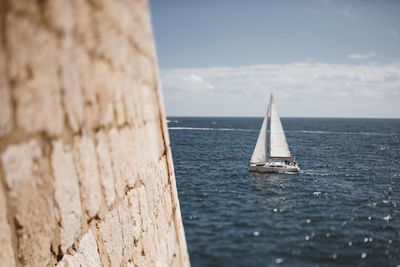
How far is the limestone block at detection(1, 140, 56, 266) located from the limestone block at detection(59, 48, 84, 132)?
230 mm

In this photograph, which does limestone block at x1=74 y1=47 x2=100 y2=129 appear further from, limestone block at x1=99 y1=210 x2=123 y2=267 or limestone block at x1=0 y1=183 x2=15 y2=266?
limestone block at x1=99 y1=210 x2=123 y2=267

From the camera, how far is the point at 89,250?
6.16ft

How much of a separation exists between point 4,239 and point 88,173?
549mm

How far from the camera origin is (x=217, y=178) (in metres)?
27.2

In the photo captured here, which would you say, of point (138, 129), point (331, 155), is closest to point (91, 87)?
point (138, 129)

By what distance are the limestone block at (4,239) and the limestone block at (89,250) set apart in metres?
0.42

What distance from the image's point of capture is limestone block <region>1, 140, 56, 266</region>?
1253 mm

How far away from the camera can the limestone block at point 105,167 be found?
5.39ft

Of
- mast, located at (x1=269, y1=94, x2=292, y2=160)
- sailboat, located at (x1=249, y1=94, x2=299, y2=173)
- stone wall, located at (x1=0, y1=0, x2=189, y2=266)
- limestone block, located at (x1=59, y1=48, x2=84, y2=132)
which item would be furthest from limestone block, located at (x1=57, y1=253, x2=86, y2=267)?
mast, located at (x1=269, y1=94, x2=292, y2=160)

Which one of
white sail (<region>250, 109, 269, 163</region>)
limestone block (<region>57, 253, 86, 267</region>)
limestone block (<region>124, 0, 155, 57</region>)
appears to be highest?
limestone block (<region>124, 0, 155, 57</region>)

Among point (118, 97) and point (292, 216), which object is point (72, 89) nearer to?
point (118, 97)

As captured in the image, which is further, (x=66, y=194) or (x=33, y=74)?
(x=66, y=194)

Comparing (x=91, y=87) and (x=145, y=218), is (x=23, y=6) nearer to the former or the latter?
(x=91, y=87)

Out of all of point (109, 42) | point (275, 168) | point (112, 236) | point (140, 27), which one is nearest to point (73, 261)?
point (112, 236)
